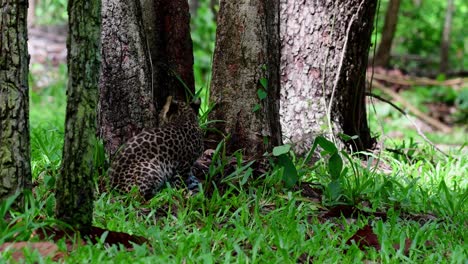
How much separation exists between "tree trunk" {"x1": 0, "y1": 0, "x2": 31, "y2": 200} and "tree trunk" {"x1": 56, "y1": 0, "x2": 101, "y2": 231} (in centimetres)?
34

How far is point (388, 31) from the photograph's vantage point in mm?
14406

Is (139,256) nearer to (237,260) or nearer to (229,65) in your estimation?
(237,260)

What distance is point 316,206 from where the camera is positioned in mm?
4414

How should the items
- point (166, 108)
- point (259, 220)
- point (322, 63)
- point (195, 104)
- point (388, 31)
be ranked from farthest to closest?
point (388, 31)
point (322, 63)
point (195, 104)
point (166, 108)
point (259, 220)

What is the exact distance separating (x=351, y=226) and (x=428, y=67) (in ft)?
46.0

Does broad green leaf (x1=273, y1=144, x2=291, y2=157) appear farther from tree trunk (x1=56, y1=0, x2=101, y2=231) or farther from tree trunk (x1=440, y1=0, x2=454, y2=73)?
tree trunk (x1=440, y1=0, x2=454, y2=73)

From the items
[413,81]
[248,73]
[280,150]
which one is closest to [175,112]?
[248,73]

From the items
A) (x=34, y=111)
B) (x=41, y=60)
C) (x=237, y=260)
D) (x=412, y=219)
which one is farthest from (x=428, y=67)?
(x=237, y=260)

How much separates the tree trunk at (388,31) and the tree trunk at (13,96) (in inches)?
455

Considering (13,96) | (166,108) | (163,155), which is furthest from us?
(166,108)

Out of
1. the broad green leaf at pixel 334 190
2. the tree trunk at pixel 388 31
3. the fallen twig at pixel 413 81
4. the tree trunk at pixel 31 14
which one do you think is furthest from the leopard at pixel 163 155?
the tree trunk at pixel 388 31

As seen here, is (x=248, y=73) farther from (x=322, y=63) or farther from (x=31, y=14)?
(x=31, y=14)

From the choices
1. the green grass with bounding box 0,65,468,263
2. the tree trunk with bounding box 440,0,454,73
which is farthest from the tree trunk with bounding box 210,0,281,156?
the tree trunk with bounding box 440,0,454,73

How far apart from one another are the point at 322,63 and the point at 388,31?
29.4ft
